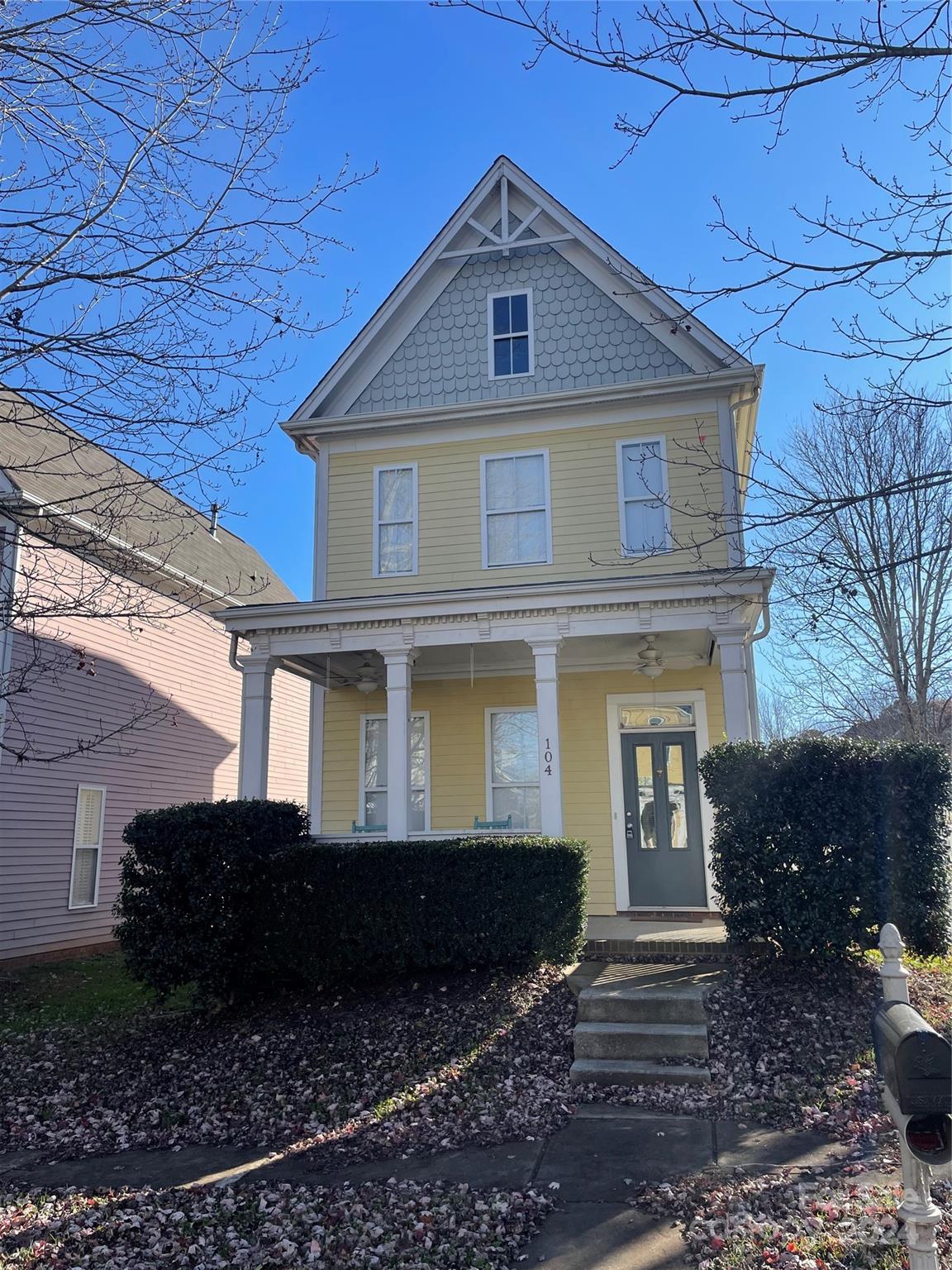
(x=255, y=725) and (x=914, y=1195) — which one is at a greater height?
(x=255, y=725)

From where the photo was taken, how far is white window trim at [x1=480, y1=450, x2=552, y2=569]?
11398 mm

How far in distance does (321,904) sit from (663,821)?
14.9 feet

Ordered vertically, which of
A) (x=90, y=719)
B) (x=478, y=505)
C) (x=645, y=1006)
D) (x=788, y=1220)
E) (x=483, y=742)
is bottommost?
(x=788, y=1220)

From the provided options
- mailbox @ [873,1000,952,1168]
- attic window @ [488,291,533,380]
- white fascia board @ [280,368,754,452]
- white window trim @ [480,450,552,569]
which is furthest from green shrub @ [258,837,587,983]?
attic window @ [488,291,533,380]

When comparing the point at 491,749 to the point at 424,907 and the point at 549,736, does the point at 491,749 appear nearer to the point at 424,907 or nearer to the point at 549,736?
the point at 549,736

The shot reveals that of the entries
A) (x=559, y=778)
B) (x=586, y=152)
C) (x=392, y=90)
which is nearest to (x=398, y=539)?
(x=559, y=778)

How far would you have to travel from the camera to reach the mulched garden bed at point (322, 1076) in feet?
19.1

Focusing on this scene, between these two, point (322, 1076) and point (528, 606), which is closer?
point (322, 1076)

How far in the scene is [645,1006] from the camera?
7.14m

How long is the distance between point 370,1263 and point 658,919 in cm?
703

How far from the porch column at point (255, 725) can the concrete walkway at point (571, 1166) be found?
455 cm

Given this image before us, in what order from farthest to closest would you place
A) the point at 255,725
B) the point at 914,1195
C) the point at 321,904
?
the point at 255,725 < the point at 321,904 < the point at 914,1195

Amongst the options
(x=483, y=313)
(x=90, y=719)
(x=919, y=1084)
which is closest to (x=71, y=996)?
(x=90, y=719)

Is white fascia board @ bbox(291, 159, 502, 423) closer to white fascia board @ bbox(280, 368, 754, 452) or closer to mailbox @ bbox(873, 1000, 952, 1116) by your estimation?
white fascia board @ bbox(280, 368, 754, 452)
